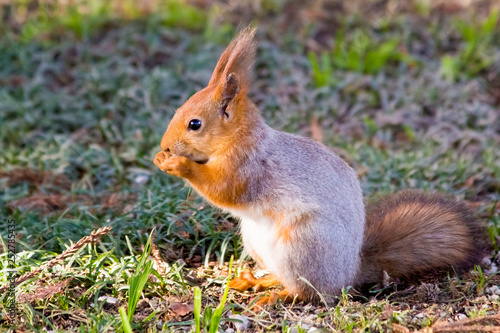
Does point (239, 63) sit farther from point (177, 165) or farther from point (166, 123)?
point (166, 123)

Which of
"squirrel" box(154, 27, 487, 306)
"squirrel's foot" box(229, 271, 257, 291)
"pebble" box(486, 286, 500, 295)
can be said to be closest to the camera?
"squirrel" box(154, 27, 487, 306)

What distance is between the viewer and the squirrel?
2967 millimetres

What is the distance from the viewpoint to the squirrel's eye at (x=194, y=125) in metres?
2.97

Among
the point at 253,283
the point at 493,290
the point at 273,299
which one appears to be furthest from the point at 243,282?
the point at 493,290

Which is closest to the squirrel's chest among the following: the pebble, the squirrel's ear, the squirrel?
the squirrel

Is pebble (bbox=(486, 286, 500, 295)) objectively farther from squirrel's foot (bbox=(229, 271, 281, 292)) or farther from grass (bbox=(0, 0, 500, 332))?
squirrel's foot (bbox=(229, 271, 281, 292))

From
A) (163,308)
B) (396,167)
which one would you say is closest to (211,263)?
(163,308)

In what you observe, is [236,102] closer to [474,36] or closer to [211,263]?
[211,263]

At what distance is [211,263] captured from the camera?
352 cm

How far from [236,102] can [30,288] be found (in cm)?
138

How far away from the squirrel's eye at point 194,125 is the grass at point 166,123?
68 cm

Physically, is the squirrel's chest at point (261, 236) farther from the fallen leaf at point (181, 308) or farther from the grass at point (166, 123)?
the fallen leaf at point (181, 308)

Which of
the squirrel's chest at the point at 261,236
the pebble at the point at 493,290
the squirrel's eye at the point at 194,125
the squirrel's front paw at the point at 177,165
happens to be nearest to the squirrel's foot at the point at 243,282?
the squirrel's chest at the point at 261,236

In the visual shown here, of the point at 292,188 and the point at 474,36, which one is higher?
the point at 474,36
